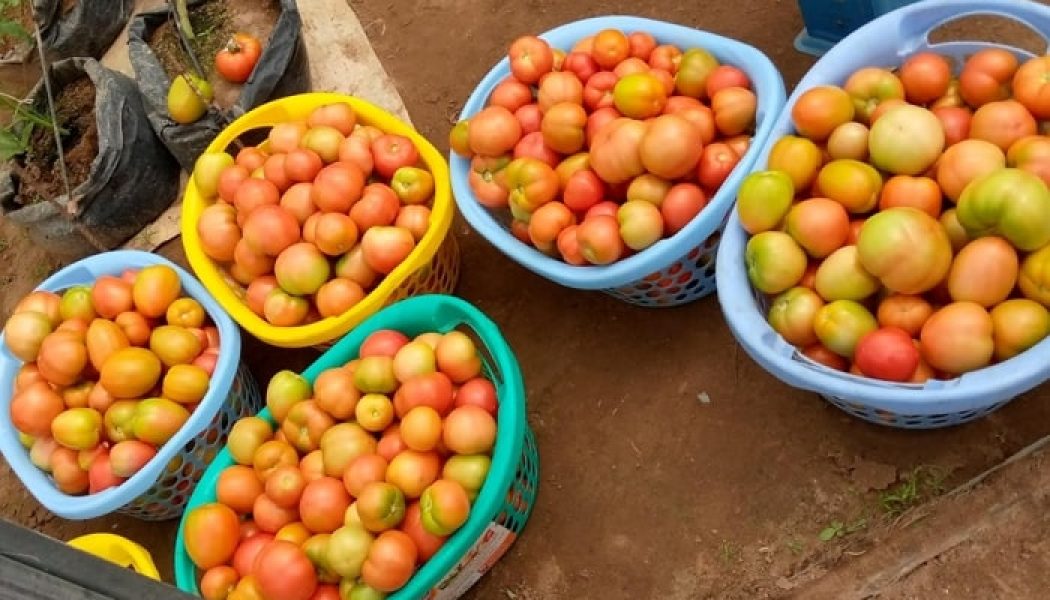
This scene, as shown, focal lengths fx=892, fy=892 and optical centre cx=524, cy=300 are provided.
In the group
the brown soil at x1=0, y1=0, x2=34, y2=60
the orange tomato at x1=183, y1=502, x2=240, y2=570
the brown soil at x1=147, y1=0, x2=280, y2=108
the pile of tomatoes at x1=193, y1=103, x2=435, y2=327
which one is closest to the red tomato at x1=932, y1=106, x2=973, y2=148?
the pile of tomatoes at x1=193, y1=103, x2=435, y2=327

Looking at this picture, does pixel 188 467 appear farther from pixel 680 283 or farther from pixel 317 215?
pixel 680 283

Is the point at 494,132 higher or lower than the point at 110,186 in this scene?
higher

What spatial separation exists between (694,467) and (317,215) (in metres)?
1.19

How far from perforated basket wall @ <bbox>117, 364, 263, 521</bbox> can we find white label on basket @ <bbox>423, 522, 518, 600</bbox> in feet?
2.53

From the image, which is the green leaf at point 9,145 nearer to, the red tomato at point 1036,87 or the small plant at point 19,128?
the small plant at point 19,128

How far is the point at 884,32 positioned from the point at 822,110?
1.02 feet

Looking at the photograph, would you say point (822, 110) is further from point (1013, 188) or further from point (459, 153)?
point (459, 153)

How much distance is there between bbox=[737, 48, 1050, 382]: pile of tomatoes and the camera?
164 cm

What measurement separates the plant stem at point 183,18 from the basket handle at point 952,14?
242 cm

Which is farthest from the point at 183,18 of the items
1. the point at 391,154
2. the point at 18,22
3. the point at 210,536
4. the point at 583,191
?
the point at 210,536

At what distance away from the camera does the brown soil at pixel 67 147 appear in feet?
10.2

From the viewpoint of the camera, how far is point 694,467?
223 cm

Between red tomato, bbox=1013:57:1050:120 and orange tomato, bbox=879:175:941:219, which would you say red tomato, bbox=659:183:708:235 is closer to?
orange tomato, bbox=879:175:941:219

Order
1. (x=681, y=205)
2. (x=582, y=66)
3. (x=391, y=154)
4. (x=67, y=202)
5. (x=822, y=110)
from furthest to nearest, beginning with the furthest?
(x=67, y=202), (x=391, y=154), (x=582, y=66), (x=681, y=205), (x=822, y=110)
